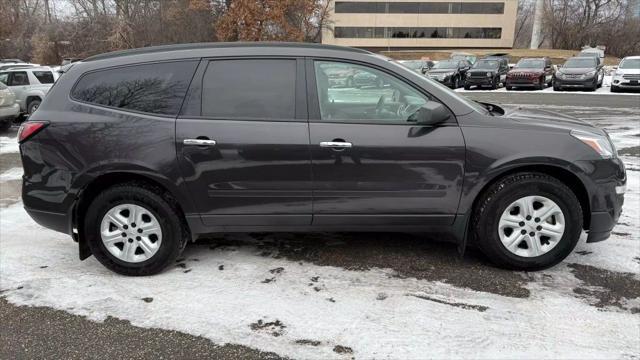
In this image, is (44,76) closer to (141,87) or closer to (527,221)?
(141,87)

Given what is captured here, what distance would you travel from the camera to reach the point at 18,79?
15.3 m

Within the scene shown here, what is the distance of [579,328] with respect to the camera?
124 inches

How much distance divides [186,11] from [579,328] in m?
39.6

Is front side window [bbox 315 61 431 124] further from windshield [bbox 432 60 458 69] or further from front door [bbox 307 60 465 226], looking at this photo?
windshield [bbox 432 60 458 69]

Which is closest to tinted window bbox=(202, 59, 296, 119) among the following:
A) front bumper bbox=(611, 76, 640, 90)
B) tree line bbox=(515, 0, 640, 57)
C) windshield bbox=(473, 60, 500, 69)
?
front bumper bbox=(611, 76, 640, 90)

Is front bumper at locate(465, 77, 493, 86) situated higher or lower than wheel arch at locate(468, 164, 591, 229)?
lower

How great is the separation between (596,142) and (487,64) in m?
24.9

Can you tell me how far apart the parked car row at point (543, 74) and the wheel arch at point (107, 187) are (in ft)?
68.1

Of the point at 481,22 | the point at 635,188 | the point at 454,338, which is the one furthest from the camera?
the point at 481,22

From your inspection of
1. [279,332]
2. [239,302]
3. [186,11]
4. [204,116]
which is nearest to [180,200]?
[204,116]

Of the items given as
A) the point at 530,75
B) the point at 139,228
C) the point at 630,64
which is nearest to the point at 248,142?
the point at 139,228

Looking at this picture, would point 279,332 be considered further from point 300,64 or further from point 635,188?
point 635,188

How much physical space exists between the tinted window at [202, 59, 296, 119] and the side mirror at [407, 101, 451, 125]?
36.6 inches

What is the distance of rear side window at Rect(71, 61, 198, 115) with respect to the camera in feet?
12.7
